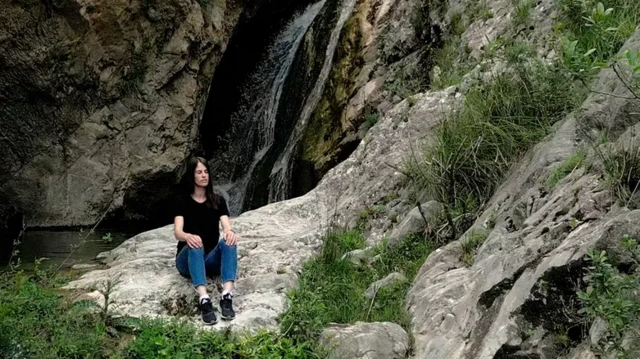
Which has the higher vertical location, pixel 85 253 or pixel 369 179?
pixel 85 253

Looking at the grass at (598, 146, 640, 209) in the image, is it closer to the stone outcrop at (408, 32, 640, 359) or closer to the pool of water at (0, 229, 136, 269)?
the stone outcrop at (408, 32, 640, 359)

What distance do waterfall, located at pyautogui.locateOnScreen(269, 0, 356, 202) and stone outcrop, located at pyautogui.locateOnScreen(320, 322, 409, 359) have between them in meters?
6.21

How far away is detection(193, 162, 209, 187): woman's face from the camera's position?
14.5 feet

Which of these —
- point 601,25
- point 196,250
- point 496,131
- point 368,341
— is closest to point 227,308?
point 196,250

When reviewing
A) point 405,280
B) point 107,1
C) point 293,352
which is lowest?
point 405,280

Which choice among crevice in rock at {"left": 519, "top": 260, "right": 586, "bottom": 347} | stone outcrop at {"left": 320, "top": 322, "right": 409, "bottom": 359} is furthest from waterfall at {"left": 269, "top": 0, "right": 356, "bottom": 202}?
crevice in rock at {"left": 519, "top": 260, "right": 586, "bottom": 347}

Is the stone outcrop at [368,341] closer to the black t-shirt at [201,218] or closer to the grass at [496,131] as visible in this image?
the black t-shirt at [201,218]

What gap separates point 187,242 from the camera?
4.20 m

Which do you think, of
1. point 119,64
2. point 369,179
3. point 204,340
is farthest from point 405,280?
point 119,64

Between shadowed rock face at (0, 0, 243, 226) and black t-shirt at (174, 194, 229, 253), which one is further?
shadowed rock face at (0, 0, 243, 226)

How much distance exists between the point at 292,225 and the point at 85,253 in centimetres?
264

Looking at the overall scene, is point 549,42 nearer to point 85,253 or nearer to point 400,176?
point 400,176

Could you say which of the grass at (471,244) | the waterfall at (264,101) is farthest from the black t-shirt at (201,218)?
the waterfall at (264,101)

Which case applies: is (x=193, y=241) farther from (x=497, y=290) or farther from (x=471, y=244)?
(x=497, y=290)
